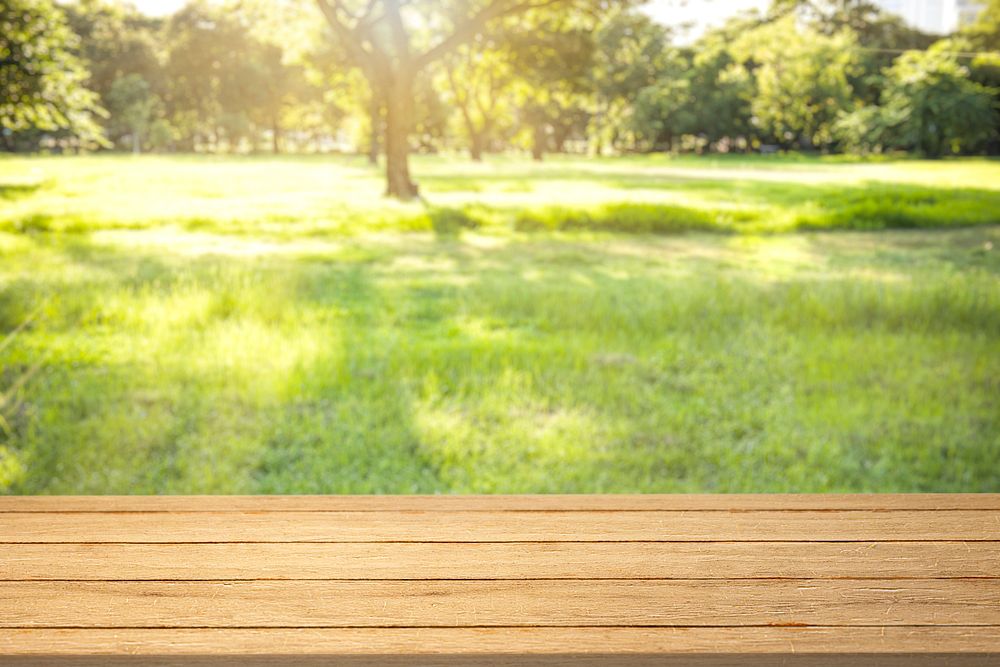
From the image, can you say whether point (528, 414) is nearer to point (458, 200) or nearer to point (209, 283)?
point (458, 200)

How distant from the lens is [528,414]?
2752 mm

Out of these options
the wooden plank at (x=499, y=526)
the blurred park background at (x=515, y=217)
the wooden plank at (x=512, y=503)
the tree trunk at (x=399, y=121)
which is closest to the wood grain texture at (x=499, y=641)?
the wooden plank at (x=499, y=526)

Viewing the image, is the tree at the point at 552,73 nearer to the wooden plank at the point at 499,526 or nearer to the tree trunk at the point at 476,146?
the tree trunk at the point at 476,146

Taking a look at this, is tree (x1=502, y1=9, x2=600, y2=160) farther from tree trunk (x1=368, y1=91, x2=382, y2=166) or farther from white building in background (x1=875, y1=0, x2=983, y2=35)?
white building in background (x1=875, y1=0, x2=983, y2=35)

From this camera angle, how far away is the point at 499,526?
113cm

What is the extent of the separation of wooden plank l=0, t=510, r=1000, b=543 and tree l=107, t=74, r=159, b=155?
2.21 metres

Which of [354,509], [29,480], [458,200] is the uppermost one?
[458,200]

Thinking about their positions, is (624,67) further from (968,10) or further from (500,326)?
(968,10)

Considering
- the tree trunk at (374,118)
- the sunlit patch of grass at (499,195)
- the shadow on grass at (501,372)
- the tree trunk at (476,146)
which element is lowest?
the shadow on grass at (501,372)

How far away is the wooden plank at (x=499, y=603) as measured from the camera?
0.85 metres

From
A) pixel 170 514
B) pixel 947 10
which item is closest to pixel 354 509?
pixel 170 514

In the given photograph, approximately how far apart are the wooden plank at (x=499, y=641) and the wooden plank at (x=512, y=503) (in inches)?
14.3

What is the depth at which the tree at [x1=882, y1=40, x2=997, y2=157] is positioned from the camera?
301 centimetres

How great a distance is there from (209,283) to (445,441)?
3.65ft
